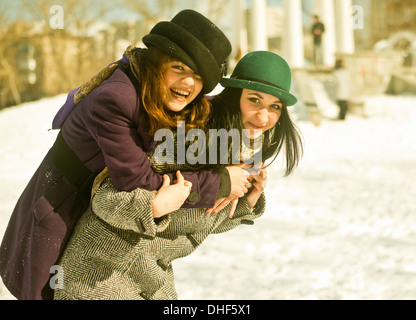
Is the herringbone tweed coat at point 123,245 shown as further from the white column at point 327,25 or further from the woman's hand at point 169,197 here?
the white column at point 327,25

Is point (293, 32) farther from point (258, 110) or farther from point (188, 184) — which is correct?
point (188, 184)

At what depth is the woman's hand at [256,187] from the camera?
1.65 metres

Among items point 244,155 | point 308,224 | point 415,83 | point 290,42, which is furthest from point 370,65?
point 244,155

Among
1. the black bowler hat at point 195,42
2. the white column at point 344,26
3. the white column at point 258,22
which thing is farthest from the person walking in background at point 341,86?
the black bowler hat at point 195,42

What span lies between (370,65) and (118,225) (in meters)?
19.1

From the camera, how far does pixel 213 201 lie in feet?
4.79

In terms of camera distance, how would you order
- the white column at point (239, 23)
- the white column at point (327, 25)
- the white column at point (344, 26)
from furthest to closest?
the white column at point (239, 23)
the white column at point (344, 26)
the white column at point (327, 25)

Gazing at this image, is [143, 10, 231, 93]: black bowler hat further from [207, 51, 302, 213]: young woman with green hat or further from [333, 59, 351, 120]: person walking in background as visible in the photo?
[333, 59, 351, 120]: person walking in background

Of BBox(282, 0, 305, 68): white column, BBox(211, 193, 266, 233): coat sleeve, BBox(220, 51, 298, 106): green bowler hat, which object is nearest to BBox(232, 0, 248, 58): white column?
BBox(282, 0, 305, 68): white column

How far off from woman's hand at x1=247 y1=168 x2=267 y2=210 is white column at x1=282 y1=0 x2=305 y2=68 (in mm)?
19283

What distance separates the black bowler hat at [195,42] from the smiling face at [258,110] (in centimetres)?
16

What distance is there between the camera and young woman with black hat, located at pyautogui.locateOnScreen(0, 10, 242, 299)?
4.28 ft

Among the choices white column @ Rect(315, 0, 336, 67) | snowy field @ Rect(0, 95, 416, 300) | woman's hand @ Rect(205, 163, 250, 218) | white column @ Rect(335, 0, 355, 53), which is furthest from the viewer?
white column @ Rect(335, 0, 355, 53)

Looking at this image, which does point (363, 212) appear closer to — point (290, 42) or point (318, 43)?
point (318, 43)
